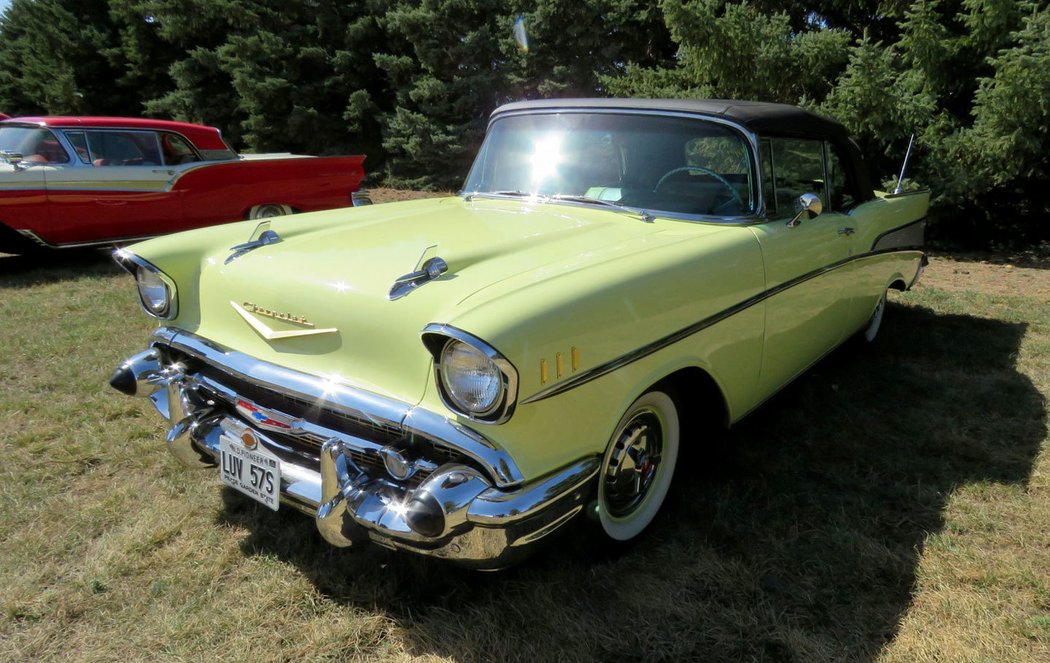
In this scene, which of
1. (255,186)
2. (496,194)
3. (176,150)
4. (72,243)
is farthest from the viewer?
(255,186)

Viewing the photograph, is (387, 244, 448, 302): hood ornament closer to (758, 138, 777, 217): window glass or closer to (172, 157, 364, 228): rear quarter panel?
(758, 138, 777, 217): window glass

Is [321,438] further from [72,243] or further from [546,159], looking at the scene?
[72,243]

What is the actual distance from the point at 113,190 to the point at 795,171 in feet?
20.1

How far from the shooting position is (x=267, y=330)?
231cm

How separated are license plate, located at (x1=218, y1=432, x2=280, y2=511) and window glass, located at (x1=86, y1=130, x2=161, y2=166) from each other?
564cm

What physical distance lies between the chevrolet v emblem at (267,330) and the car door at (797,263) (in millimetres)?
1724

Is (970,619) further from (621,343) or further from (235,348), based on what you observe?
(235,348)

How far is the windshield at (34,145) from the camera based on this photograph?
6.43 meters

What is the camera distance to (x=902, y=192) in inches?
176

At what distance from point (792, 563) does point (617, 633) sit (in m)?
0.73

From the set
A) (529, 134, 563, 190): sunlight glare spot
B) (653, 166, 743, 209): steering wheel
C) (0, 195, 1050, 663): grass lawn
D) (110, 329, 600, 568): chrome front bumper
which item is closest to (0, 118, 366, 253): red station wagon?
(0, 195, 1050, 663): grass lawn

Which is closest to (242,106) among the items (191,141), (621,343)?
(191,141)

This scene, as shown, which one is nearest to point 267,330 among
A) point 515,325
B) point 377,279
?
point 377,279

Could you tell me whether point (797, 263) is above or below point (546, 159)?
below
